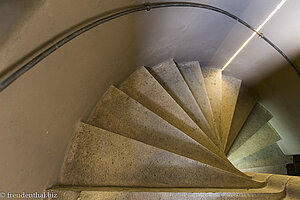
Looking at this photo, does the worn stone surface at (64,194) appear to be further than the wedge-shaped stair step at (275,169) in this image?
No

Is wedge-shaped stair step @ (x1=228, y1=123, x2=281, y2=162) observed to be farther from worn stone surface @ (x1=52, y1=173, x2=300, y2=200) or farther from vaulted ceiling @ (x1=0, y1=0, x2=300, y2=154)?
worn stone surface @ (x1=52, y1=173, x2=300, y2=200)

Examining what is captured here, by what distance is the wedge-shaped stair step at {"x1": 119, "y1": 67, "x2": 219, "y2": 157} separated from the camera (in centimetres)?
244

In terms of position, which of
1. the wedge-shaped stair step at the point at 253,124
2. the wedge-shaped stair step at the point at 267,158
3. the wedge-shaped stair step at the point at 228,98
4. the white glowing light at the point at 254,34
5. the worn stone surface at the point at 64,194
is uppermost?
the white glowing light at the point at 254,34

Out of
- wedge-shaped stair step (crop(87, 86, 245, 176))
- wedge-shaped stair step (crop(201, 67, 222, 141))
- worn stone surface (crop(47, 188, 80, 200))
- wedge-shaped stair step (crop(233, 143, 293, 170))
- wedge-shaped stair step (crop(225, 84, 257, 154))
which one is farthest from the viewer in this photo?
wedge-shaped stair step (crop(233, 143, 293, 170))

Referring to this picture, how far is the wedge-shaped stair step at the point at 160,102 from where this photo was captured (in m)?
2.44

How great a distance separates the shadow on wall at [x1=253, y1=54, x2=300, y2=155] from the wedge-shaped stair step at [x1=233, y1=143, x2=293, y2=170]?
0.34 feet

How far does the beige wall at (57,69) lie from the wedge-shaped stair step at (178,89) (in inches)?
17.0

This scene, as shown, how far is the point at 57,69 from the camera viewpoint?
128cm

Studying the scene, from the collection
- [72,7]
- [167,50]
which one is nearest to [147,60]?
[167,50]

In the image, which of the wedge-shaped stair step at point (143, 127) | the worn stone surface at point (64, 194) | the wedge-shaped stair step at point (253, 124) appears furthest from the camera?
the wedge-shaped stair step at point (253, 124)

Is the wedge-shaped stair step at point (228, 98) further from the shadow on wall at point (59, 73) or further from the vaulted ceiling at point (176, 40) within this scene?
the shadow on wall at point (59, 73)

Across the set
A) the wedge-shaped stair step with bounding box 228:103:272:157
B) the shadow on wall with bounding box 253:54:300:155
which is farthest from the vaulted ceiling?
the wedge-shaped stair step with bounding box 228:103:272:157

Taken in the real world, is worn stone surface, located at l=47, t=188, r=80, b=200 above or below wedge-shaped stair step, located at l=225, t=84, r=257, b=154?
below

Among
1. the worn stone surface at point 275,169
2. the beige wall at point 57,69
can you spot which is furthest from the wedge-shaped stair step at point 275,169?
the beige wall at point 57,69
